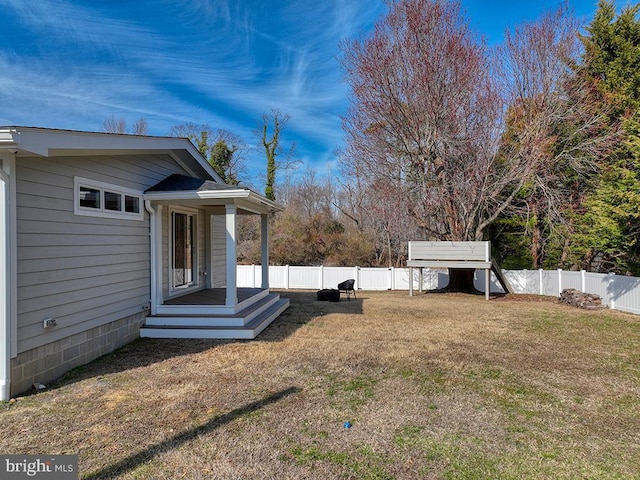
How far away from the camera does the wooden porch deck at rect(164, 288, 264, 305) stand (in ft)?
25.5

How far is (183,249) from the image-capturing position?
9031mm

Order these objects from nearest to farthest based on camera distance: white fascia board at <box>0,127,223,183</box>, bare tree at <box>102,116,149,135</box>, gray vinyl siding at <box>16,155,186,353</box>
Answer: white fascia board at <box>0,127,223,183</box> < gray vinyl siding at <box>16,155,186,353</box> < bare tree at <box>102,116,149,135</box>

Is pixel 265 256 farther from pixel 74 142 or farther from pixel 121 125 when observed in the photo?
pixel 121 125

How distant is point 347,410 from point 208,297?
219 inches

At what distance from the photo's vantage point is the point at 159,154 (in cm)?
779

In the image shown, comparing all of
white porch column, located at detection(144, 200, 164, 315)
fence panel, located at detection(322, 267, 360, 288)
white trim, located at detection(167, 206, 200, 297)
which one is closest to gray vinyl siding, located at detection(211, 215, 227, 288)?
white trim, located at detection(167, 206, 200, 297)

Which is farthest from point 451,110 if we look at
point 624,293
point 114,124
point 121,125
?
point 114,124

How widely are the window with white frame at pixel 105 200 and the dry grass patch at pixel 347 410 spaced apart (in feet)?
7.38

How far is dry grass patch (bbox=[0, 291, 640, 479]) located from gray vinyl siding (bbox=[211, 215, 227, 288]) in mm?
4058

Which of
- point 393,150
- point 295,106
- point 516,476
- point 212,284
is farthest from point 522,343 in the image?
point 295,106

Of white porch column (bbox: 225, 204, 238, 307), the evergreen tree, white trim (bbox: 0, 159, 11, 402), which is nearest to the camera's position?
white trim (bbox: 0, 159, 11, 402)

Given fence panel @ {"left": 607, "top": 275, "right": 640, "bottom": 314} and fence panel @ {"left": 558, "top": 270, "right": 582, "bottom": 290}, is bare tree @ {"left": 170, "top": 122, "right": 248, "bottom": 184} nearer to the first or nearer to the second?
fence panel @ {"left": 558, "top": 270, "right": 582, "bottom": 290}

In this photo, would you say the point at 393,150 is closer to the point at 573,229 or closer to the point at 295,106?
the point at 573,229

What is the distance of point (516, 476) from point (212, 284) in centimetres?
890
